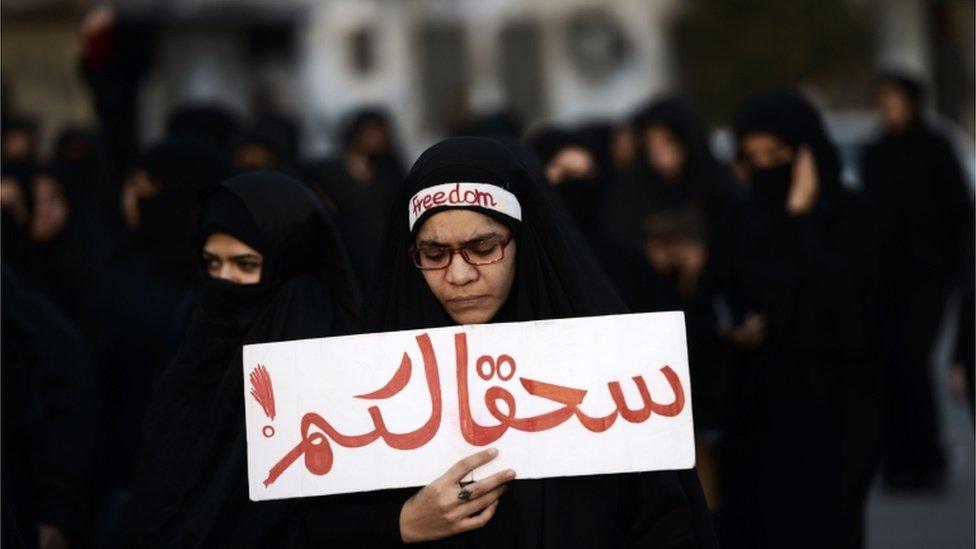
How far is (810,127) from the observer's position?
598cm

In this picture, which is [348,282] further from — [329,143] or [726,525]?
[329,143]

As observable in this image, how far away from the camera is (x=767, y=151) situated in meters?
5.95

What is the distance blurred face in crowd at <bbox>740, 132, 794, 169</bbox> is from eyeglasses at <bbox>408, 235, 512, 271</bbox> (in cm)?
285

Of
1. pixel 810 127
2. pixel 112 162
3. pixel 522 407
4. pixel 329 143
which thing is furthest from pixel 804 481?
pixel 329 143

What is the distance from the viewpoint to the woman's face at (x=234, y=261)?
4184 millimetres

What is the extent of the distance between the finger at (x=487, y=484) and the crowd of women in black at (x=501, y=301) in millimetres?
20

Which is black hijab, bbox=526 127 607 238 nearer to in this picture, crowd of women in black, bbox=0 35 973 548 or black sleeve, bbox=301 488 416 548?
crowd of women in black, bbox=0 35 973 548

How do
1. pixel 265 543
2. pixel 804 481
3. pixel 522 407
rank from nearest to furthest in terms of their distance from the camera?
pixel 522 407, pixel 265 543, pixel 804 481

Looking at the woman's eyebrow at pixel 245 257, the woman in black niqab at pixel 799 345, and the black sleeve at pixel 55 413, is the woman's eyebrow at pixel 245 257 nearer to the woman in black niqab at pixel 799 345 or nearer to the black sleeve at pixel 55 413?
the black sleeve at pixel 55 413

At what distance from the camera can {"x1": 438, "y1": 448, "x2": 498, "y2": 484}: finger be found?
316 cm

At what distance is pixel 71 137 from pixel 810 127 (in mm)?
5039

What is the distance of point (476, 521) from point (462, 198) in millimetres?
579

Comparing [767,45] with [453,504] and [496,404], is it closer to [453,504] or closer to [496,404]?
[496,404]

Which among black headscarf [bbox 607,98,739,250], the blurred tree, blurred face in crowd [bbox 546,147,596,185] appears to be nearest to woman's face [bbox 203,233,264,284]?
blurred face in crowd [bbox 546,147,596,185]
